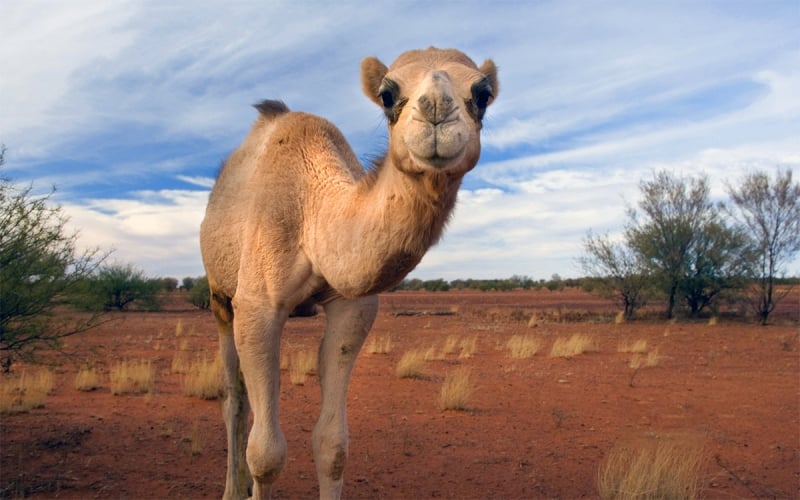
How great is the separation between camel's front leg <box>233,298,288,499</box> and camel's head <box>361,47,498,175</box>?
71.1 inches

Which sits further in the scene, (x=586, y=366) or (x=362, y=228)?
(x=586, y=366)

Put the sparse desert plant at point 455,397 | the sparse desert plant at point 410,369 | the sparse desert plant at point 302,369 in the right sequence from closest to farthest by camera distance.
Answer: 1. the sparse desert plant at point 455,397
2. the sparse desert plant at point 302,369
3. the sparse desert plant at point 410,369

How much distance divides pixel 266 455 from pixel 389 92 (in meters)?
2.59

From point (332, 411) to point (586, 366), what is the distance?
12.8m

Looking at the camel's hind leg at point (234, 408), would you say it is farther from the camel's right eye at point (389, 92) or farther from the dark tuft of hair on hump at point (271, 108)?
the camel's right eye at point (389, 92)

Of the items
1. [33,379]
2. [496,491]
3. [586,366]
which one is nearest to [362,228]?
[496,491]

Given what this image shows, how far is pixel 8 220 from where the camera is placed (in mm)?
7488

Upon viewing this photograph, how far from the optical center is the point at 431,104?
9.59 feet

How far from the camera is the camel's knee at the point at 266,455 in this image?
4.64 meters

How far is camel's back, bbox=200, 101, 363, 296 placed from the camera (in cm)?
474

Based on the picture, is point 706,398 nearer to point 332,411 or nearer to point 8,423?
point 332,411

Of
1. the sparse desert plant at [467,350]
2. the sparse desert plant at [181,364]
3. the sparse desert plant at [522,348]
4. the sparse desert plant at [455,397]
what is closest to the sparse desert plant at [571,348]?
the sparse desert plant at [522,348]

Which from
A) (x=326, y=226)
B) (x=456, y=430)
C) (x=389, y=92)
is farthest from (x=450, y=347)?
(x=389, y=92)

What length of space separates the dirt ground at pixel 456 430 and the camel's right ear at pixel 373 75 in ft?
14.6
